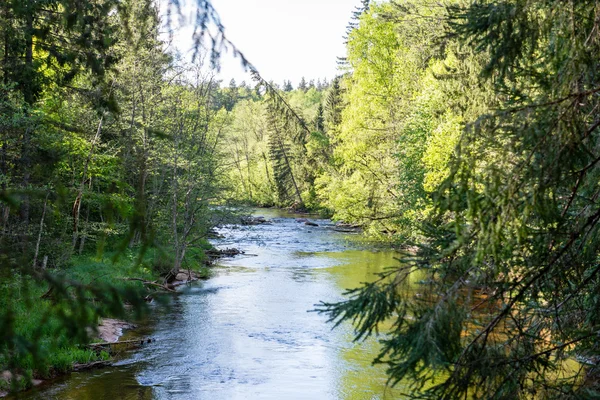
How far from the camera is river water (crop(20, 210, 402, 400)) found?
406 inches

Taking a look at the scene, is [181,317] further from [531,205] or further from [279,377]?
[531,205]

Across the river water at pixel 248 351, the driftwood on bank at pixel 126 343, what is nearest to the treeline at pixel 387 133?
the river water at pixel 248 351

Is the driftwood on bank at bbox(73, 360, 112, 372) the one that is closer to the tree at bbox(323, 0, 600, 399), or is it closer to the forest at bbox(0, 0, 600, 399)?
the forest at bbox(0, 0, 600, 399)

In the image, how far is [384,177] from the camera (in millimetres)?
26328

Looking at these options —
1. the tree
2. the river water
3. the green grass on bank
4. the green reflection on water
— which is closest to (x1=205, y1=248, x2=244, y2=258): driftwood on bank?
the green grass on bank

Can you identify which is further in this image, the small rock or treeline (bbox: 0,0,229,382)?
the small rock

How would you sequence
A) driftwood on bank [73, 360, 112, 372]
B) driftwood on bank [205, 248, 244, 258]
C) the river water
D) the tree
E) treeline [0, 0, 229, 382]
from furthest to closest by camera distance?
driftwood on bank [205, 248, 244, 258]
driftwood on bank [73, 360, 112, 372]
the river water
treeline [0, 0, 229, 382]
the tree

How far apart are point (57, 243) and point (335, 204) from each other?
586 inches

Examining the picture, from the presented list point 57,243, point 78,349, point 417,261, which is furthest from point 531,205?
point 57,243

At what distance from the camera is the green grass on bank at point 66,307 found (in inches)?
86.7

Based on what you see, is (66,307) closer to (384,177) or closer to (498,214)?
(498,214)

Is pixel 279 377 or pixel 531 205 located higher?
Result: pixel 531 205

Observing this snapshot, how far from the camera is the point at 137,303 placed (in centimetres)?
232

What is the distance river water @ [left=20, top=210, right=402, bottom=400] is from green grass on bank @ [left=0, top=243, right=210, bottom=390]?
2.44 ft
